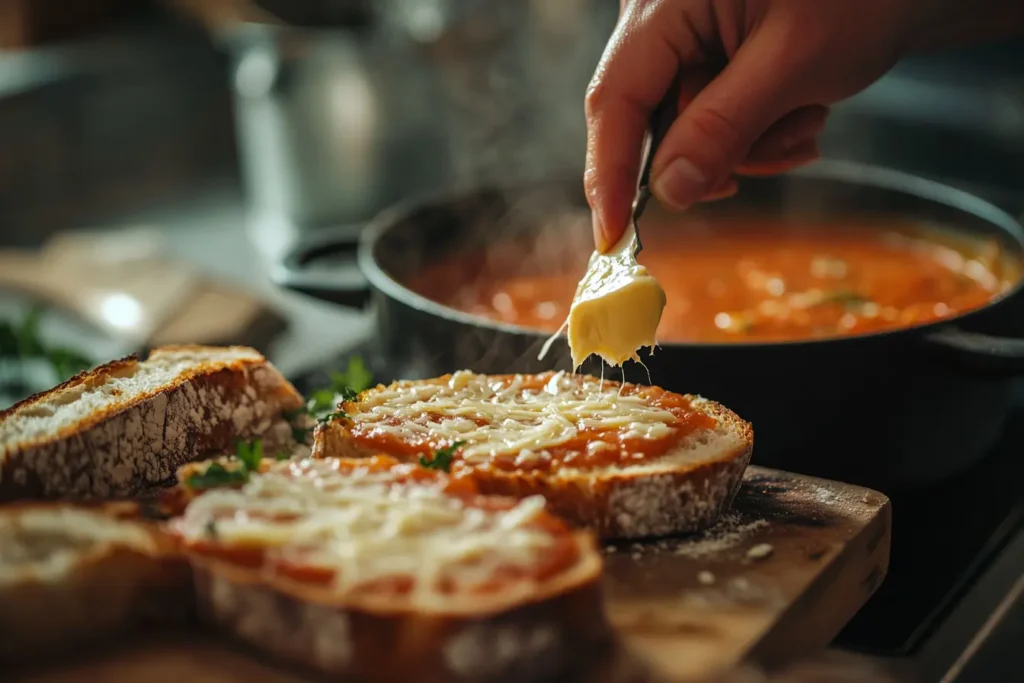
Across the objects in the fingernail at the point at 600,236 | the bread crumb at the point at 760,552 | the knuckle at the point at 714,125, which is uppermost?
the knuckle at the point at 714,125

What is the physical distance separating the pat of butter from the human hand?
1.03 ft

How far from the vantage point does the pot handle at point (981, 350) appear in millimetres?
1856

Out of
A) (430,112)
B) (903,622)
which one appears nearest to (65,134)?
(430,112)

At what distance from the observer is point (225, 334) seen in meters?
2.94

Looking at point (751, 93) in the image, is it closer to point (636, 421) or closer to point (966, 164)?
point (636, 421)

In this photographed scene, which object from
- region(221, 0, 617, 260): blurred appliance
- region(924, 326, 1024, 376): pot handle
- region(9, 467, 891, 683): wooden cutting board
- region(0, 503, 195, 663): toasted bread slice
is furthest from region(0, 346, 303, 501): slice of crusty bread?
region(221, 0, 617, 260): blurred appliance

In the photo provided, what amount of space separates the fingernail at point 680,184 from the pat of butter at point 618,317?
0.37 m

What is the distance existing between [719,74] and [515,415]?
32.7 inches

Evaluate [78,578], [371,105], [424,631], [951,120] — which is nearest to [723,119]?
[424,631]

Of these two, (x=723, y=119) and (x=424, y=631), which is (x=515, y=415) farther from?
(x=723, y=119)

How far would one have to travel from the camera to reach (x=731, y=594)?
1385 millimetres

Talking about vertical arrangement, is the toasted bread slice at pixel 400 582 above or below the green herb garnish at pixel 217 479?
below

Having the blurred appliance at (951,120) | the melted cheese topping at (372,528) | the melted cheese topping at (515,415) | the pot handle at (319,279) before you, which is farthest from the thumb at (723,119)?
the blurred appliance at (951,120)

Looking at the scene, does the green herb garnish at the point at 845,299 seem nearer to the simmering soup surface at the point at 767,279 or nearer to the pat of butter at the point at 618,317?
the simmering soup surface at the point at 767,279
